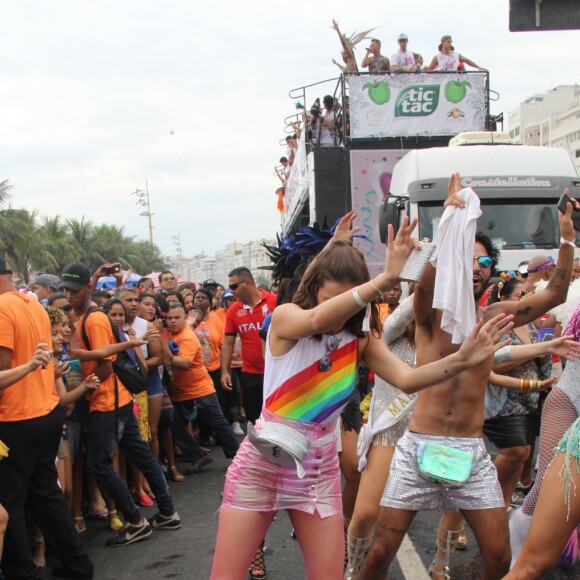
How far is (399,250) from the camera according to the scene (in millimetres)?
2729

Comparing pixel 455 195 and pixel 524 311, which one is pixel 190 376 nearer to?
pixel 524 311

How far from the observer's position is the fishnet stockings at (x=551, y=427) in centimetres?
386

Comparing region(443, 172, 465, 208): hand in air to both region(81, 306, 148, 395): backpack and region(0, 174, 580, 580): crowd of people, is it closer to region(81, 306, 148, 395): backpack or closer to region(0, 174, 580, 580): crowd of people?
region(0, 174, 580, 580): crowd of people

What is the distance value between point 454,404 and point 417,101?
A: 9849 millimetres

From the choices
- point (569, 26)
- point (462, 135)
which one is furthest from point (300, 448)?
point (462, 135)

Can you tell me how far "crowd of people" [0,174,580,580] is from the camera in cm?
303

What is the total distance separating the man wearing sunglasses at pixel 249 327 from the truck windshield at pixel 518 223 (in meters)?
4.14

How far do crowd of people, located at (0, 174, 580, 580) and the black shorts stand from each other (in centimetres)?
1

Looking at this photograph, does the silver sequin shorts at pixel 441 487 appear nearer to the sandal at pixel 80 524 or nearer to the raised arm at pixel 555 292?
the raised arm at pixel 555 292

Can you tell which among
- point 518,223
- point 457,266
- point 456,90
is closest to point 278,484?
point 457,266

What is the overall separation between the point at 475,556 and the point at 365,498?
1.33m

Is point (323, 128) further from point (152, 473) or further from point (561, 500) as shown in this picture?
point (561, 500)

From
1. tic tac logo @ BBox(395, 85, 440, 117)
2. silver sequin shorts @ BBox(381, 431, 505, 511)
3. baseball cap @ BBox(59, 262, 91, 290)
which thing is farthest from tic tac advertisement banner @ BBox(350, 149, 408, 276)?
silver sequin shorts @ BBox(381, 431, 505, 511)

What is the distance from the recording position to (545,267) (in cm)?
646
